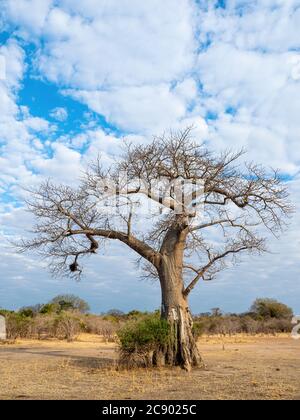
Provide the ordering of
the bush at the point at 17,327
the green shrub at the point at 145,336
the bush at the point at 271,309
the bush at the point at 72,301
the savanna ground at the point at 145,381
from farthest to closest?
the bush at the point at 72,301, the bush at the point at 271,309, the bush at the point at 17,327, the green shrub at the point at 145,336, the savanna ground at the point at 145,381

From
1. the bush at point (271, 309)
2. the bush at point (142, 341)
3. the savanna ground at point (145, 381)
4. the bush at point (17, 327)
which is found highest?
the bush at point (271, 309)

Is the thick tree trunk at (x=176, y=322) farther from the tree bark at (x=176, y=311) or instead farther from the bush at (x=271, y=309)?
the bush at (x=271, y=309)

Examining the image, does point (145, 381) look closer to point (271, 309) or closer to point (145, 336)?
point (145, 336)

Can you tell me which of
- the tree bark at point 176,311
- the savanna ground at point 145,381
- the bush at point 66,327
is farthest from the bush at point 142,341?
the bush at point 66,327

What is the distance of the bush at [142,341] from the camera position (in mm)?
11438

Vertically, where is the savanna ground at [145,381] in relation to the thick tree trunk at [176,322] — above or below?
below

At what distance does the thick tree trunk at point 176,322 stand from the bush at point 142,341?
0.17m

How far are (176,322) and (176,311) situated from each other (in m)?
0.27

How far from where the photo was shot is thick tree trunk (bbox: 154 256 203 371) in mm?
11469

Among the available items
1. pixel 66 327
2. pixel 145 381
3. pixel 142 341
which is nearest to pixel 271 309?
pixel 66 327

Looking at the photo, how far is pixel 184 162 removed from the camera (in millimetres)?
11969

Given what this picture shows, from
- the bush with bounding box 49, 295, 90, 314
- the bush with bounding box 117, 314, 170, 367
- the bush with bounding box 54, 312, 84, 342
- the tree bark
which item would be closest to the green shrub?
the bush with bounding box 117, 314, 170, 367
